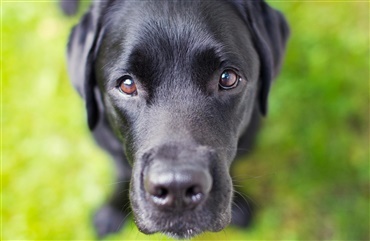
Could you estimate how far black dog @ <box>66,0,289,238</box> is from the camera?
208cm

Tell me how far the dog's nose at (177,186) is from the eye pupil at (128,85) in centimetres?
46

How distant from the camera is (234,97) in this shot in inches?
94.7

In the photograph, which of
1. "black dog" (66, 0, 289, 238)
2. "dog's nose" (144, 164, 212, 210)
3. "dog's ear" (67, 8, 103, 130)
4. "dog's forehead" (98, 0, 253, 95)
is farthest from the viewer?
"dog's ear" (67, 8, 103, 130)

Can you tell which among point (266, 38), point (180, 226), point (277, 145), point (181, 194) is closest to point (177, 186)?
point (181, 194)

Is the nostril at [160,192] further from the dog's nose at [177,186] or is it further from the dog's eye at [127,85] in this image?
the dog's eye at [127,85]

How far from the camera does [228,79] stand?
2348 mm

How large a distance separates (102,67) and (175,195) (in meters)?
0.81

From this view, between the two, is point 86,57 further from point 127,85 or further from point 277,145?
point 277,145

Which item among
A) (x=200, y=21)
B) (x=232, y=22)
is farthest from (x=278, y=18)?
(x=200, y=21)

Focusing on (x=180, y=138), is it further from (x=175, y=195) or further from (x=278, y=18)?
(x=278, y=18)

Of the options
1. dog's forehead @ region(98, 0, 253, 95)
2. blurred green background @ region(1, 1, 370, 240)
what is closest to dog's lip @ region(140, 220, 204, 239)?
dog's forehead @ region(98, 0, 253, 95)

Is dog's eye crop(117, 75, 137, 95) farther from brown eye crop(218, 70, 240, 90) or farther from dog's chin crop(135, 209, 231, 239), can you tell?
dog's chin crop(135, 209, 231, 239)

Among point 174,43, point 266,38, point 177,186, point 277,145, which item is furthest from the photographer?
point 277,145

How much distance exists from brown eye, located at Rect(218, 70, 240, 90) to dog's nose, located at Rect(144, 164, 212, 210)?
18.8 inches
